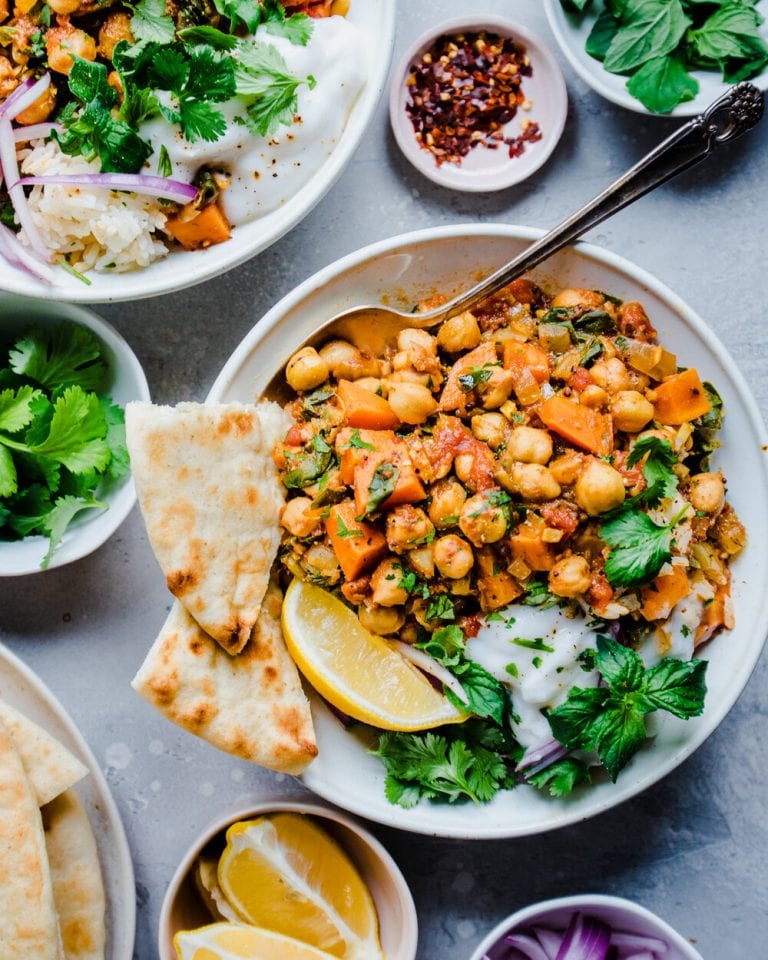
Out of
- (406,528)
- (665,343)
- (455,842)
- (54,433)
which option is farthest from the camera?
(455,842)

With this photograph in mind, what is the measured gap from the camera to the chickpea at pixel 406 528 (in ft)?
9.69

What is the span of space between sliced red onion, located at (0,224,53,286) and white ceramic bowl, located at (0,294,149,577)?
0.47ft

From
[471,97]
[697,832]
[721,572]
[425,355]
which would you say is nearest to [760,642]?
[721,572]

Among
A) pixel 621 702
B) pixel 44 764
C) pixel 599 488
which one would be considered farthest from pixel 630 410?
pixel 44 764

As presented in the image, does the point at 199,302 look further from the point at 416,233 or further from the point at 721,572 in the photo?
the point at 721,572

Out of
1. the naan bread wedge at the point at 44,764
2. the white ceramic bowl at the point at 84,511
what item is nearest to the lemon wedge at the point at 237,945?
the naan bread wedge at the point at 44,764

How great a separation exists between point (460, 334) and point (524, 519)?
0.68 meters

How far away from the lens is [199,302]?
385cm

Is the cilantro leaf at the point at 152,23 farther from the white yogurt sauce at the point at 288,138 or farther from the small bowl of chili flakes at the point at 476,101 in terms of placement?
the small bowl of chili flakes at the point at 476,101

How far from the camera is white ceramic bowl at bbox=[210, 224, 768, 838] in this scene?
10.4 feet

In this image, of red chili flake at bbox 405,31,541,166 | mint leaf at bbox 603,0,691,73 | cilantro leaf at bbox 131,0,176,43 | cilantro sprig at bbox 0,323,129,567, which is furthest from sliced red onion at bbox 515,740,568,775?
cilantro leaf at bbox 131,0,176,43

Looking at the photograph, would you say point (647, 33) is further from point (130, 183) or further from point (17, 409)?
point (17, 409)

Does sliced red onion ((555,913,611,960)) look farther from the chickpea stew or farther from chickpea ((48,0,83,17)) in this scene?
chickpea ((48,0,83,17))

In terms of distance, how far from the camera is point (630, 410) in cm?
299
